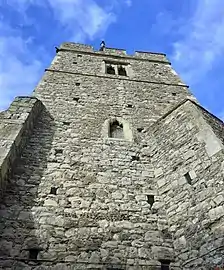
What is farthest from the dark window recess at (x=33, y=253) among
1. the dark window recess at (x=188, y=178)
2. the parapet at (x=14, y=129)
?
the dark window recess at (x=188, y=178)

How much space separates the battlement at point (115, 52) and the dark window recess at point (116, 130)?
733cm

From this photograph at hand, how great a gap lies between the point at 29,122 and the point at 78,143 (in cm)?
133

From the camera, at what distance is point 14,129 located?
6297mm

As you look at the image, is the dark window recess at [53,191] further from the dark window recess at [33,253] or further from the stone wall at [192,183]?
the stone wall at [192,183]

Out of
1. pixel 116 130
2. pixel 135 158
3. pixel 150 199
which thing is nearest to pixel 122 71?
pixel 116 130

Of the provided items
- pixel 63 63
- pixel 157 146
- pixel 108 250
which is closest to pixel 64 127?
pixel 157 146

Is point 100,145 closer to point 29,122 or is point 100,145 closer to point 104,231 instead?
point 29,122

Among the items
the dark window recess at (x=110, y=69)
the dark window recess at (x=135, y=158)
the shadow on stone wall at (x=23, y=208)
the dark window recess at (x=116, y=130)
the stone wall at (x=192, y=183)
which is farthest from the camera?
the dark window recess at (x=110, y=69)

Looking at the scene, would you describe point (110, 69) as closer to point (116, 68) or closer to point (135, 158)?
point (116, 68)

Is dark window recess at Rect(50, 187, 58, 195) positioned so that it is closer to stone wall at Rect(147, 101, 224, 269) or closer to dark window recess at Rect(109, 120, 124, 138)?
stone wall at Rect(147, 101, 224, 269)

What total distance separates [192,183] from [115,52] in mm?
11460

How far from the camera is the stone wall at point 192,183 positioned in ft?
14.9

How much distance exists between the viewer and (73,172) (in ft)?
20.7

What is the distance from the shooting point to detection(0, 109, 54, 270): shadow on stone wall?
Answer: 15.3 feet
